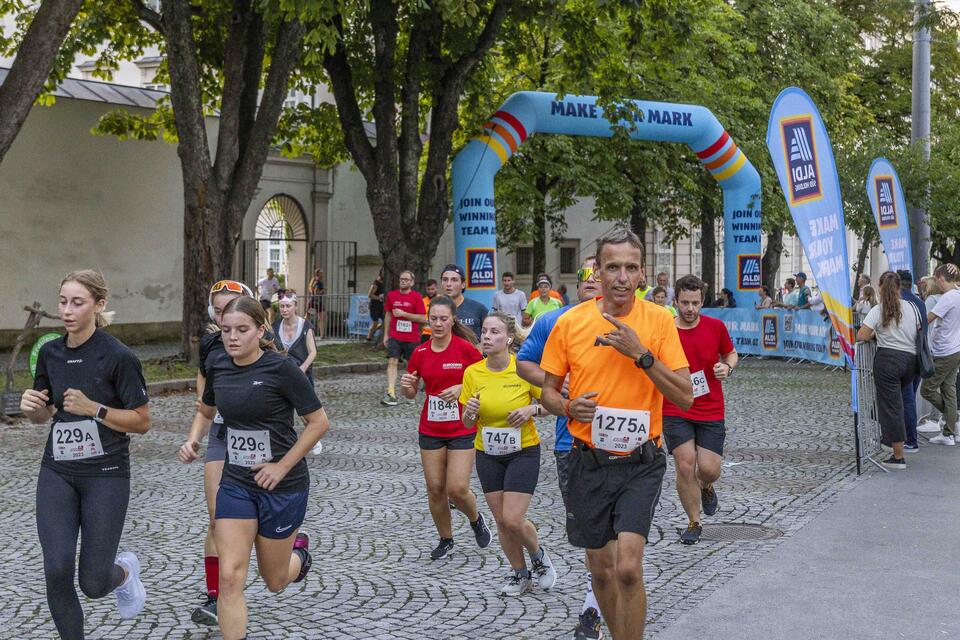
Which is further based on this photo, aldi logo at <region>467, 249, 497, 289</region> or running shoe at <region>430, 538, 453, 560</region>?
aldi logo at <region>467, 249, 497, 289</region>

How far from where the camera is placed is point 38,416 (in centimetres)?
516

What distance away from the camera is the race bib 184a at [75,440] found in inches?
200

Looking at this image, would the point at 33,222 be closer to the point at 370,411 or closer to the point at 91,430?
the point at 370,411

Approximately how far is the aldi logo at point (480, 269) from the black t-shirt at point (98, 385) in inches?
629

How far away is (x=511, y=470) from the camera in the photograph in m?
6.61

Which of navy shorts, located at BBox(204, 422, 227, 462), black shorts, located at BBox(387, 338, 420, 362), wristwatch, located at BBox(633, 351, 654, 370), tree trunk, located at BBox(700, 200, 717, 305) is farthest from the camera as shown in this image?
tree trunk, located at BBox(700, 200, 717, 305)

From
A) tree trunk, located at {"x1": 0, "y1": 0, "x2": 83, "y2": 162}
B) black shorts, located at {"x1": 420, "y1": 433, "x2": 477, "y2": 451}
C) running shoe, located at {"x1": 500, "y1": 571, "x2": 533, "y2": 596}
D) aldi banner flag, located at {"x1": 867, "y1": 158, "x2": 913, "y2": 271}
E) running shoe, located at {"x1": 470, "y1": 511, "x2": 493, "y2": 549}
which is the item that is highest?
tree trunk, located at {"x1": 0, "y1": 0, "x2": 83, "y2": 162}

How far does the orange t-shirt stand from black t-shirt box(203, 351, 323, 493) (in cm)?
109

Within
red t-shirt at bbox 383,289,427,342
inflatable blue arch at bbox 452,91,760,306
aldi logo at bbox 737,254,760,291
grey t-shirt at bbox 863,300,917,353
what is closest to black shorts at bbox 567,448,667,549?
grey t-shirt at bbox 863,300,917,353

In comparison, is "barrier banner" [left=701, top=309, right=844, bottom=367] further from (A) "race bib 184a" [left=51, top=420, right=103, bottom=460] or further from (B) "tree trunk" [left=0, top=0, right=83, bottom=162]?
(A) "race bib 184a" [left=51, top=420, right=103, bottom=460]

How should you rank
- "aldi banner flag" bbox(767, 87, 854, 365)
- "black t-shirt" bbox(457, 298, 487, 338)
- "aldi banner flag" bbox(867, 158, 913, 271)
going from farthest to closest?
"aldi banner flag" bbox(867, 158, 913, 271)
"black t-shirt" bbox(457, 298, 487, 338)
"aldi banner flag" bbox(767, 87, 854, 365)

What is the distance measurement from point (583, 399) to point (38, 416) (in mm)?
2346

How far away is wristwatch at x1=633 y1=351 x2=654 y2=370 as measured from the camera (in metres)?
4.55

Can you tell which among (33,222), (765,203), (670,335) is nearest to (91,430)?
(670,335)
